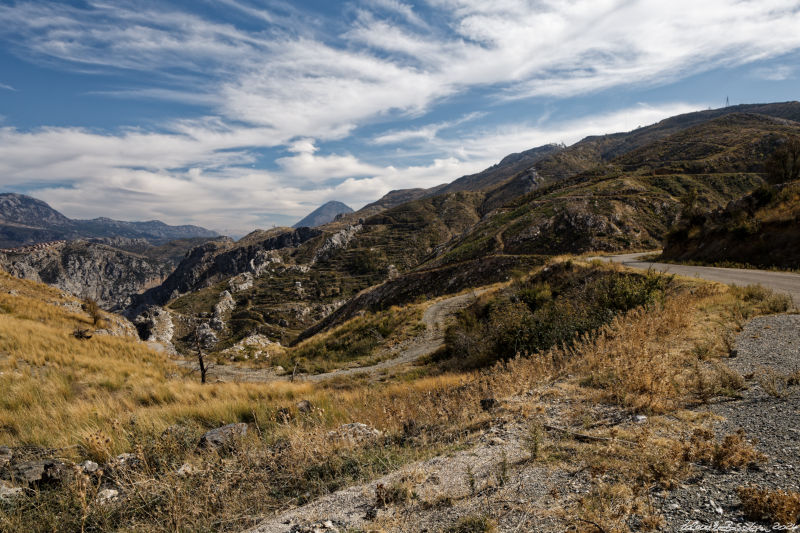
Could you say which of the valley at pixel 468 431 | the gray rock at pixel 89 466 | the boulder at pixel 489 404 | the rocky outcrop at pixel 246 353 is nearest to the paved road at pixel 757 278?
the valley at pixel 468 431

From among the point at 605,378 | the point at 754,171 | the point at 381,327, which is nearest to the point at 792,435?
the point at 605,378

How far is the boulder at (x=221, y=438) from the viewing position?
18.1 ft

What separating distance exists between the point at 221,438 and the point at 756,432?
7.40 meters

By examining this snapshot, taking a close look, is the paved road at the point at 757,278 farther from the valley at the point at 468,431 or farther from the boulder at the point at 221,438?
the boulder at the point at 221,438

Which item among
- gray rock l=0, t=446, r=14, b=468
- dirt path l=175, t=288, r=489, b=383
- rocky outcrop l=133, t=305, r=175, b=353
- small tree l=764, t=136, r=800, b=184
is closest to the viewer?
gray rock l=0, t=446, r=14, b=468

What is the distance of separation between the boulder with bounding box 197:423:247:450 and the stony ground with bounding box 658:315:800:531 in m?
5.87

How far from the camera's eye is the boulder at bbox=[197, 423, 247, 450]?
217 inches

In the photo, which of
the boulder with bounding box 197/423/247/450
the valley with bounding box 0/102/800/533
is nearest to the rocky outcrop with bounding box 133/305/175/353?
the valley with bounding box 0/102/800/533

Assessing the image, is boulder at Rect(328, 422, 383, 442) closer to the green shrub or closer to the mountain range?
the green shrub

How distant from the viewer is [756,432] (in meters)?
3.76

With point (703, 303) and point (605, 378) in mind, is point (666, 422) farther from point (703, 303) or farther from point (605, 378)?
point (703, 303)

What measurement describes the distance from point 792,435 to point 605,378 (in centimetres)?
250

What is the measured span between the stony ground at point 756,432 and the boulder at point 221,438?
5.87m

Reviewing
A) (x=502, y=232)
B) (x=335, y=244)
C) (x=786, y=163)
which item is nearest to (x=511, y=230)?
(x=502, y=232)
